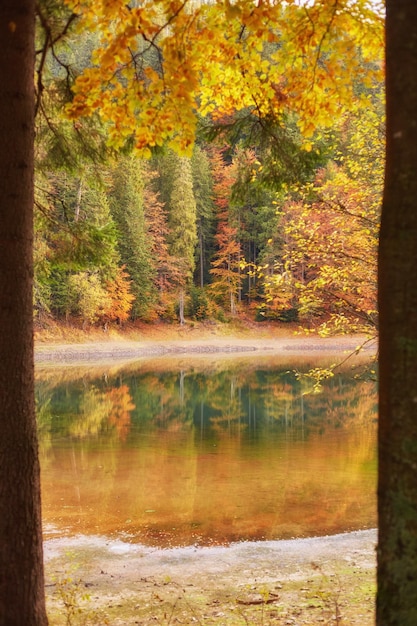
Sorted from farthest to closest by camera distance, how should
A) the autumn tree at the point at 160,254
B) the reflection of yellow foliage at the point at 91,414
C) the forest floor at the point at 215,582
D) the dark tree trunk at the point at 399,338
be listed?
the autumn tree at the point at 160,254
the reflection of yellow foliage at the point at 91,414
the forest floor at the point at 215,582
the dark tree trunk at the point at 399,338

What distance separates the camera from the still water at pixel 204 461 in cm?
1025

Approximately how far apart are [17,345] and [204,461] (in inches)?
451

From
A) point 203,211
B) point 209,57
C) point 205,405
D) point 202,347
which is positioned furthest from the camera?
point 203,211

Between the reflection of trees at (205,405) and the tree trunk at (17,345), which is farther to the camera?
the reflection of trees at (205,405)

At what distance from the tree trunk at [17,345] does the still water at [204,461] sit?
19.9ft

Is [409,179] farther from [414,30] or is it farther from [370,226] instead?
[370,226]

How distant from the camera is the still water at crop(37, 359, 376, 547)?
1025 centimetres

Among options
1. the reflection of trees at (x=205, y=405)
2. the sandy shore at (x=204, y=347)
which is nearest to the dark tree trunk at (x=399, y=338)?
the reflection of trees at (x=205, y=405)

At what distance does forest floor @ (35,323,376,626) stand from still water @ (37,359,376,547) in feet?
2.47

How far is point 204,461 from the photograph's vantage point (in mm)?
14469

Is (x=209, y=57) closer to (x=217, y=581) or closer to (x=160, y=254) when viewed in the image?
(x=217, y=581)

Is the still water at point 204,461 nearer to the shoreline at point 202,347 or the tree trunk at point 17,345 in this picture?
the tree trunk at point 17,345

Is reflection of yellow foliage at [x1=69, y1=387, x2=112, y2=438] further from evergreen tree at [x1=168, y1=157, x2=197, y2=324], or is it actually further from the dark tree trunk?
evergreen tree at [x1=168, y1=157, x2=197, y2=324]

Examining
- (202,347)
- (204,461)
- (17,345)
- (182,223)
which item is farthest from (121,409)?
(182,223)
